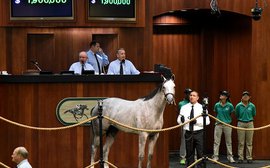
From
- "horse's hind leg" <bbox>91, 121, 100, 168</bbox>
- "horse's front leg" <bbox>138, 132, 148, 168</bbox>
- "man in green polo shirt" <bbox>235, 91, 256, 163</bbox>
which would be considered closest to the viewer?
"horse's front leg" <bbox>138, 132, 148, 168</bbox>

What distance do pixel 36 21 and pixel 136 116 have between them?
347cm

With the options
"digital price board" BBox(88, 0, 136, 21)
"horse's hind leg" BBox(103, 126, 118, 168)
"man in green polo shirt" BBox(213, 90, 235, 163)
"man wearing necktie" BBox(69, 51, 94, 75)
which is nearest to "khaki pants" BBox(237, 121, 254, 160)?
"man in green polo shirt" BBox(213, 90, 235, 163)

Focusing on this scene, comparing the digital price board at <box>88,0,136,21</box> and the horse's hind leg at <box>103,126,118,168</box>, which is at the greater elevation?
the digital price board at <box>88,0,136,21</box>

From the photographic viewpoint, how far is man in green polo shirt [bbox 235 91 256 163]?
1933 cm

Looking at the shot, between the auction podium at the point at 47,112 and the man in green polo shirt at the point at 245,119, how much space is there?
14.1 ft

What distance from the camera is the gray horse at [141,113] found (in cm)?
1462

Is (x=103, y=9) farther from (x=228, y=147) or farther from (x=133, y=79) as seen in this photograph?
(x=228, y=147)

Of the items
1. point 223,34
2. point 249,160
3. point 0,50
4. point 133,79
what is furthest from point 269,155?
point 0,50

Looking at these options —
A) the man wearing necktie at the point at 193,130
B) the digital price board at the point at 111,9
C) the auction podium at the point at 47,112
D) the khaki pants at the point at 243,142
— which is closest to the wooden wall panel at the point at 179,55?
the khaki pants at the point at 243,142

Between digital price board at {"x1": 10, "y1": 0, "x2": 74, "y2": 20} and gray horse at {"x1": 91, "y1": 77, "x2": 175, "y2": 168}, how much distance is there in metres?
2.79

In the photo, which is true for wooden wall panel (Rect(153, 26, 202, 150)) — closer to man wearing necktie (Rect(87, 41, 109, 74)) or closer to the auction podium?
man wearing necktie (Rect(87, 41, 109, 74))

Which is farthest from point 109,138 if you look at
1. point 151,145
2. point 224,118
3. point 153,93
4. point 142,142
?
point 224,118

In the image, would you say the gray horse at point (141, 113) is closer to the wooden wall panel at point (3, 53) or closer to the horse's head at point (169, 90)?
the horse's head at point (169, 90)

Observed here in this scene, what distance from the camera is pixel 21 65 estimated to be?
17875 millimetres
